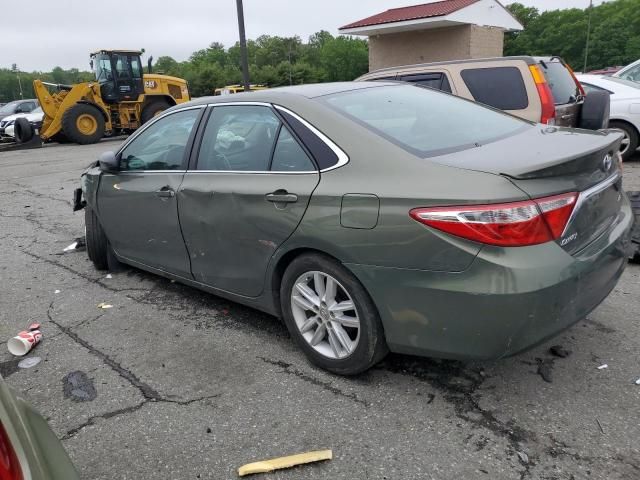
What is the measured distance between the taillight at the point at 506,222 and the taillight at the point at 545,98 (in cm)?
403

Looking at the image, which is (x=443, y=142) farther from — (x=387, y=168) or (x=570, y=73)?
(x=570, y=73)

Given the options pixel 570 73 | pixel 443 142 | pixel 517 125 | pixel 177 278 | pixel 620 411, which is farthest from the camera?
pixel 570 73

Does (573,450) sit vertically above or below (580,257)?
below

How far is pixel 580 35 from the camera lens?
69688 mm

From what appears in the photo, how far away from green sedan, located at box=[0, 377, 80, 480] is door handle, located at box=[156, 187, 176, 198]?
230 cm

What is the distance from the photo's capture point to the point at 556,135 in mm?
2986

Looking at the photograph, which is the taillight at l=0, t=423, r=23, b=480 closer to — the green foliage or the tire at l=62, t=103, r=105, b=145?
the tire at l=62, t=103, r=105, b=145

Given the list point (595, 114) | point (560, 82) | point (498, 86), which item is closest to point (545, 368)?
point (595, 114)

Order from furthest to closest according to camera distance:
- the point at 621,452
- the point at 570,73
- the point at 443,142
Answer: the point at 570,73, the point at 443,142, the point at 621,452

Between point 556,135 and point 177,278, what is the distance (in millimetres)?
2721

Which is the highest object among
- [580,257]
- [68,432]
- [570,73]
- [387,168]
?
[570,73]

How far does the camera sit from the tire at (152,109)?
64.1 feet

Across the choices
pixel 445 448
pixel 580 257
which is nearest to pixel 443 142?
pixel 580 257

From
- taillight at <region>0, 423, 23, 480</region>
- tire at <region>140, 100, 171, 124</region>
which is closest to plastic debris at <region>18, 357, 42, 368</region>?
taillight at <region>0, 423, 23, 480</region>
